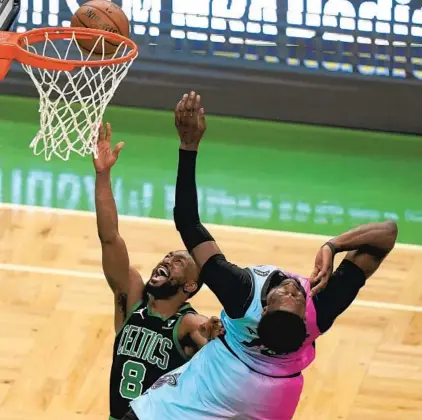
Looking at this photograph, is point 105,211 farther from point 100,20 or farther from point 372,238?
point 100,20

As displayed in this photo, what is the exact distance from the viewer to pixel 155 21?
10.7m

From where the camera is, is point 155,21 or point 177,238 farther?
point 155,21

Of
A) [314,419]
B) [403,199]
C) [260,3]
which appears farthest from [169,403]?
[260,3]

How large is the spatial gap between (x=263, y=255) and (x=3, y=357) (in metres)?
2.11

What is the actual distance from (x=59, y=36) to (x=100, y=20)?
304mm

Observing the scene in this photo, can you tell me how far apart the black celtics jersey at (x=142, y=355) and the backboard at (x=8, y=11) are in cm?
430

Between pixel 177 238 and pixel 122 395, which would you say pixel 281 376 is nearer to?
pixel 122 395

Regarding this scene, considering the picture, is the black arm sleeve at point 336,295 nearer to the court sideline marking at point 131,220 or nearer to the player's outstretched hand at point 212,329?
the player's outstretched hand at point 212,329

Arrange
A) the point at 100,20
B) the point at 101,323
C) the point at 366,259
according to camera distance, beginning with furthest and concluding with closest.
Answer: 1. the point at 101,323
2. the point at 100,20
3. the point at 366,259

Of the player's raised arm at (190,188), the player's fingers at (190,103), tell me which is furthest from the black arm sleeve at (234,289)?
the player's fingers at (190,103)

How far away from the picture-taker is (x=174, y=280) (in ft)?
18.2

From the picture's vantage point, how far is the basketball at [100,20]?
680 centimetres

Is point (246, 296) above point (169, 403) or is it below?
above

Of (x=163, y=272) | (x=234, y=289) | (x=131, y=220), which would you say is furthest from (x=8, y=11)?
(x=234, y=289)
